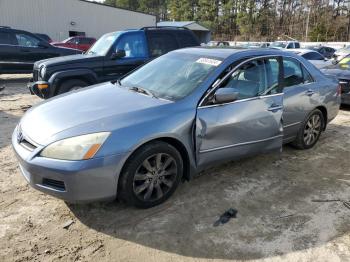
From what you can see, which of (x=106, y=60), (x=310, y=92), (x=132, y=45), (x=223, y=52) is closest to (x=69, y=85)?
(x=106, y=60)

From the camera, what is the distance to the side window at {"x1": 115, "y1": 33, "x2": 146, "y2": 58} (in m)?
7.88

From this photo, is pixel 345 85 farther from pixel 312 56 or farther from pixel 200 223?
pixel 312 56

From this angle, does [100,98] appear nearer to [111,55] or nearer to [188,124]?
[188,124]

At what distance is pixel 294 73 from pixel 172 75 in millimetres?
1893

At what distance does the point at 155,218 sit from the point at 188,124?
99cm

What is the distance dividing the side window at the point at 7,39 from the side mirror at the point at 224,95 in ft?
33.9

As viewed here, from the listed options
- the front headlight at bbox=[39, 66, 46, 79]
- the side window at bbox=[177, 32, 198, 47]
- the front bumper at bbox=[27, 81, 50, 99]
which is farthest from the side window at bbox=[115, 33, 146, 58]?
the front bumper at bbox=[27, 81, 50, 99]

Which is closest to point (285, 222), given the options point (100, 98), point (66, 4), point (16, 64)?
point (100, 98)

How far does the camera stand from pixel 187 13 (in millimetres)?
71562

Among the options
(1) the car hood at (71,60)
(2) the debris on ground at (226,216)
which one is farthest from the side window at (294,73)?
(1) the car hood at (71,60)

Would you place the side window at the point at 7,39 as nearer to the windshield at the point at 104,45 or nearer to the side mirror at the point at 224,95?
the windshield at the point at 104,45

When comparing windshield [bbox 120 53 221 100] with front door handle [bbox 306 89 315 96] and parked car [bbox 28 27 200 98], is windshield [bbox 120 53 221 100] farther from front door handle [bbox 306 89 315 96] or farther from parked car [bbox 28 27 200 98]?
parked car [bbox 28 27 200 98]

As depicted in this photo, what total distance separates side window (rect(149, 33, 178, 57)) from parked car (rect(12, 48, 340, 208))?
3.56 meters

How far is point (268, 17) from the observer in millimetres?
61219
